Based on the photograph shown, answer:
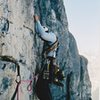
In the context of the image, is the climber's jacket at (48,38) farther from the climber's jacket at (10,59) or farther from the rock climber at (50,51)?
the climber's jacket at (10,59)

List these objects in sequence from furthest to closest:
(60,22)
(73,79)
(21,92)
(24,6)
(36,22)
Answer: (73,79), (60,22), (36,22), (24,6), (21,92)

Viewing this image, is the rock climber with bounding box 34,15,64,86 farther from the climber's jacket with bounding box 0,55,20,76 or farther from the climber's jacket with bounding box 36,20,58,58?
the climber's jacket with bounding box 0,55,20,76

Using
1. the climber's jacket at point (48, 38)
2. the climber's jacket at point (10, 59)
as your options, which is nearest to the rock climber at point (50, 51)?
the climber's jacket at point (48, 38)

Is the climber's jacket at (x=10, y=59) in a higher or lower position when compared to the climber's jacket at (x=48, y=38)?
lower

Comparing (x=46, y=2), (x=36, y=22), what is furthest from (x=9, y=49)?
(x=46, y=2)

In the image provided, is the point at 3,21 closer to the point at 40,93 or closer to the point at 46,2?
the point at 40,93

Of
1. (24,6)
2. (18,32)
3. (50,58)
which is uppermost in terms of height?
(24,6)

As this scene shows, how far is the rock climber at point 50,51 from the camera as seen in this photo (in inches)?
345

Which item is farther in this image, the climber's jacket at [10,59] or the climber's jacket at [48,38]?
the climber's jacket at [48,38]

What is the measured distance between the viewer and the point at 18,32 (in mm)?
7793

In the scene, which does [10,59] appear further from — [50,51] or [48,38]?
[50,51]

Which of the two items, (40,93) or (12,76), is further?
(40,93)

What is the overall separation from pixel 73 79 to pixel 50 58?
30752 millimetres

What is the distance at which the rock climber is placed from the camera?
8.76 meters
